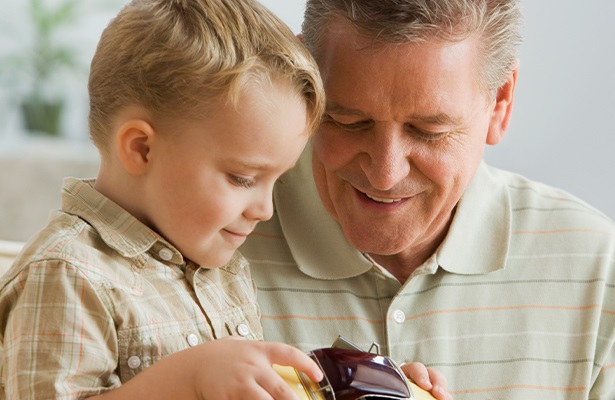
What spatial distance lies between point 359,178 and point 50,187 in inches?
126

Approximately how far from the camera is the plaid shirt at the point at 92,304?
1251 mm

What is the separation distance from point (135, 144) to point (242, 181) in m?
0.16

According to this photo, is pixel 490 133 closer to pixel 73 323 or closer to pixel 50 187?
pixel 73 323

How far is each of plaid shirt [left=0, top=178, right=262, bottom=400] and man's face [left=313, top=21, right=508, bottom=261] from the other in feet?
1.18

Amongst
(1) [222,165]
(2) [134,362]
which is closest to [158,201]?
(1) [222,165]

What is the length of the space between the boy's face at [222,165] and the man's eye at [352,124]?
0.24 meters

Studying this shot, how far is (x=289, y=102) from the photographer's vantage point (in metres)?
1.38

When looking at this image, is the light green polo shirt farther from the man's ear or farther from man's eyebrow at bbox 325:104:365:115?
man's eyebrow at bbox 325:104:365:115

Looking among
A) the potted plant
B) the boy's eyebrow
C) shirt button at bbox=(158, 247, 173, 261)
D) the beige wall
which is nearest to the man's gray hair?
the boy's eyebrow

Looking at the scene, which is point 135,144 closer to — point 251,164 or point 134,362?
point 251,164

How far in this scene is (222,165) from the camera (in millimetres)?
1359

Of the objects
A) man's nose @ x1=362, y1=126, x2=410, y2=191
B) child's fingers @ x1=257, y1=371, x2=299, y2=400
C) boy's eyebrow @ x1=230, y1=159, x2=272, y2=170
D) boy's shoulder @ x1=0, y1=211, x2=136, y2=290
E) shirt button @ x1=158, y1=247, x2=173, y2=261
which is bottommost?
child's fingers @ x1=257, y1=371, x2=299, y2=400

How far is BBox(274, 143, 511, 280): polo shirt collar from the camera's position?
1817 mm

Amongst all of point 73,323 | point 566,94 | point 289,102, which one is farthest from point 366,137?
point 566,94
